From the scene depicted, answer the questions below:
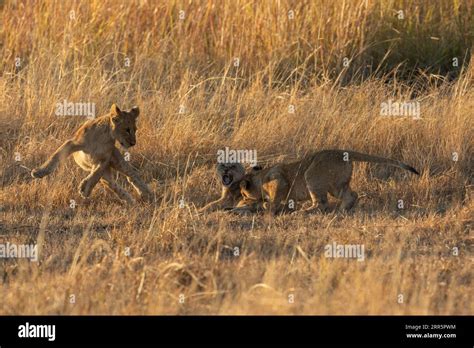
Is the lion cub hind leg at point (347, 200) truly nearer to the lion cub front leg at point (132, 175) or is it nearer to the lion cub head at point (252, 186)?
the lion cub head at point (252, 186)

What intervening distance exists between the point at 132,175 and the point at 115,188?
19 centimetres

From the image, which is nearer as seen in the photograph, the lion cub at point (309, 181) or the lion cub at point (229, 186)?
the lion cub at point (309, 181)

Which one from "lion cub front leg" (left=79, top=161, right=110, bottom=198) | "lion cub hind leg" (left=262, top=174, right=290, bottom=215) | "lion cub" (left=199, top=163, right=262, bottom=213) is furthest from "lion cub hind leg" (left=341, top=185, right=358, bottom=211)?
"lion cub front leg" (left=79, top=161, right=110, bottom=198)

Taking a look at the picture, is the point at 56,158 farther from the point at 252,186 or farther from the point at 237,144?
the point at 237,144

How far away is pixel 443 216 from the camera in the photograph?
8.81 metres

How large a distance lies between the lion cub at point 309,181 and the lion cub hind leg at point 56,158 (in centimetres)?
159

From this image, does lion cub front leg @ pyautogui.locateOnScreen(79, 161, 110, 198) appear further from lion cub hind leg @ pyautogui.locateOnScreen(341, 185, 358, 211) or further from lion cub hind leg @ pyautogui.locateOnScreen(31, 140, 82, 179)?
lion cub hind leg @ pyautogui.locateOnScreen(341, 185, 358, 211)

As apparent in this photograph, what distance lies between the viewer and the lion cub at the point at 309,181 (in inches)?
356

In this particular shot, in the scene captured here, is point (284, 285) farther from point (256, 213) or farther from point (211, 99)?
point (211, 99)

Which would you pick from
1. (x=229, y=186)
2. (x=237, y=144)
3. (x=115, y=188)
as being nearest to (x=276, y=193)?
(x=229, y=186)

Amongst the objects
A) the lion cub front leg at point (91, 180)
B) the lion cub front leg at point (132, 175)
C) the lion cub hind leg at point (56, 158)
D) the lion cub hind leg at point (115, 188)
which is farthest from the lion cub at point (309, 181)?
the lion cub hind leg at point (56, 158)

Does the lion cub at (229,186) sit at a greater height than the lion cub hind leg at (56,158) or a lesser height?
lesser
